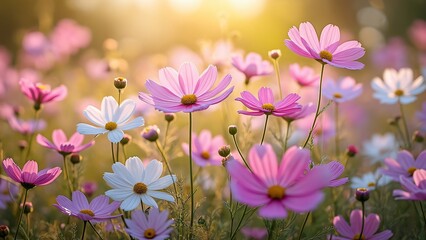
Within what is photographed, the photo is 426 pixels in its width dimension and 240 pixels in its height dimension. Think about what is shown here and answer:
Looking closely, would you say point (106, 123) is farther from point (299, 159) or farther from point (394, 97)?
point (394, 97)

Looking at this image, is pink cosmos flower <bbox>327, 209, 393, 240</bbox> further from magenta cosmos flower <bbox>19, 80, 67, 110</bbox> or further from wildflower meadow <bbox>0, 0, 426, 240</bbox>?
magenta cosmos flower <bbox>19, 80, 67, 110</bbox>

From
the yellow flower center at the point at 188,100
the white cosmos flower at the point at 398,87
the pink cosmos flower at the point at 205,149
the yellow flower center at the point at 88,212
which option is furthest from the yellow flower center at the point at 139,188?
the white cosmos flower at the point at 398,87

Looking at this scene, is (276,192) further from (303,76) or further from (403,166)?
(303,76)

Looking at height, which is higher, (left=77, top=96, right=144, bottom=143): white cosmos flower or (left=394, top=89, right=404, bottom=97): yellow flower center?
(left=77, top=96, right=144, bottom=143): white cosmos flower

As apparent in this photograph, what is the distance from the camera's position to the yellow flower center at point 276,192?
3.43 ft

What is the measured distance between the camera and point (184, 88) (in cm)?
134

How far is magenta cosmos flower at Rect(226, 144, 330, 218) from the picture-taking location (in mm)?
997

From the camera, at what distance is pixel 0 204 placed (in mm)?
1599

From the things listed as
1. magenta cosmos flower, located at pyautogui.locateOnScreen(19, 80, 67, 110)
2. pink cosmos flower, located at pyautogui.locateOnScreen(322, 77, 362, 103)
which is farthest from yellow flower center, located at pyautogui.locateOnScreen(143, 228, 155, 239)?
pink cosmos flower, located at pyautogui.locateOnScreen(322, 77, 362, 103)

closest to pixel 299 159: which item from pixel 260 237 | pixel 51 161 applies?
pixel 260 237

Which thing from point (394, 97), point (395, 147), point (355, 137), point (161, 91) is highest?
point (161, 91)

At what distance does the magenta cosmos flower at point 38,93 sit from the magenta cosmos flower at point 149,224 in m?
0.67

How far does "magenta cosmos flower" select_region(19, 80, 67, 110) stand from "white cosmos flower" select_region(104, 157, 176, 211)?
1.74 ft

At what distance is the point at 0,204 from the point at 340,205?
1.14 m
